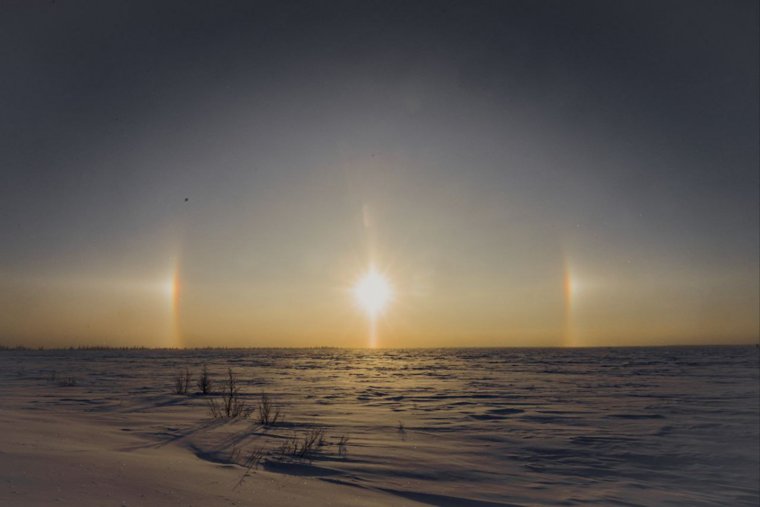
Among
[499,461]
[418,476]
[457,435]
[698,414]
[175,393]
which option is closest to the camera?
[418,476]

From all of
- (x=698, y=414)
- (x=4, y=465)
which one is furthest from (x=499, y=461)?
(x=698, y=414)

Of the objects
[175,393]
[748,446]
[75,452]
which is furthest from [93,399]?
[748,446]

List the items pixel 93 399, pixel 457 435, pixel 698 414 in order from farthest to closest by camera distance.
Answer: pixel 93 399, pixel 698 414, pixel 457 435

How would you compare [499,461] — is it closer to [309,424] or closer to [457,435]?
[457,435]

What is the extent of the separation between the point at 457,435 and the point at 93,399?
11.1 m

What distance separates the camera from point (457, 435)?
11352mm

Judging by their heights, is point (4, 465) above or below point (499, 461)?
above

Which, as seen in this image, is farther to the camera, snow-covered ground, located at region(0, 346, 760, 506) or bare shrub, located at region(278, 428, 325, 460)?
bare shrub, located at region(278, 428, 325, 460)

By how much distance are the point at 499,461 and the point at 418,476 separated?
1896 millimetres

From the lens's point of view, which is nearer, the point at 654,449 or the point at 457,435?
the point at 654,449

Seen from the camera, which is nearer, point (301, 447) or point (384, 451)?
point (301, 447)

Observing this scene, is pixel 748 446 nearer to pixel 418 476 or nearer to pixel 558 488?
pixel 558 488

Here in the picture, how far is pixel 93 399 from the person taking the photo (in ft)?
53.8

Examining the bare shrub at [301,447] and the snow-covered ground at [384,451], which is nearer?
the snow-covered ground at [384,451]
